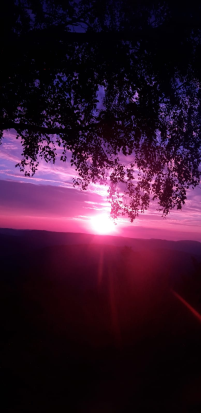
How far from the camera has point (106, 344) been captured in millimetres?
8125

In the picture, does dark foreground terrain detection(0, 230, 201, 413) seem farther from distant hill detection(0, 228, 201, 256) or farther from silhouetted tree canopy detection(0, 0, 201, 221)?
distant hill detection(0, 228, 201, 256)

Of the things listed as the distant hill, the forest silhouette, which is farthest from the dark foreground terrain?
the distant hill

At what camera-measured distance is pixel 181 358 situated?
25.9ft

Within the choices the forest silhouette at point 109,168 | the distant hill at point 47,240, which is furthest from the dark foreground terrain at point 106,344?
the distant hill at point 47,240

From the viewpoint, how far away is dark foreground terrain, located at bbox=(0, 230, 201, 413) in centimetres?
609

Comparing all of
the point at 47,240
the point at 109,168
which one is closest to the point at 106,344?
the point at 109,168

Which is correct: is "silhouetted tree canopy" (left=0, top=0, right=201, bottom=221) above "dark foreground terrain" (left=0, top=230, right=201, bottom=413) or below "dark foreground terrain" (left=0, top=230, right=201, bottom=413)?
above

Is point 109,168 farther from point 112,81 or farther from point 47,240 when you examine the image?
point 47,240

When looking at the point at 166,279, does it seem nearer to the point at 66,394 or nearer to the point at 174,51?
the point at 66,394

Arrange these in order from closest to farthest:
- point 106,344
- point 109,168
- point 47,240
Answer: point 106,344 < point 109,168 < point 47,240

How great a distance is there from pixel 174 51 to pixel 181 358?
856 cm

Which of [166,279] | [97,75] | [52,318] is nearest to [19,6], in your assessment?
[97,75]

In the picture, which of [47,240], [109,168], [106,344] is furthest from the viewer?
[47,240]

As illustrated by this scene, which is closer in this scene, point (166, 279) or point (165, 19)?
point (165, 19)
